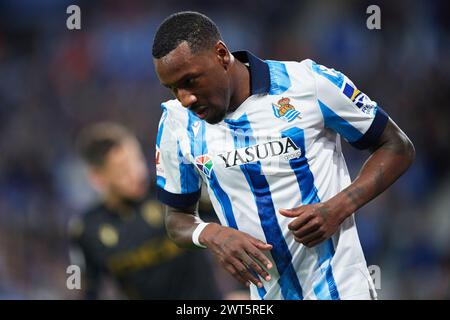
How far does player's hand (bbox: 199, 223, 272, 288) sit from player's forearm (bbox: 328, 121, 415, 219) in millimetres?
350

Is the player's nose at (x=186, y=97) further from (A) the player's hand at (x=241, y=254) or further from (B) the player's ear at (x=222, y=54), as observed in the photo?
(A) the player's hand at (x=241, y=254)

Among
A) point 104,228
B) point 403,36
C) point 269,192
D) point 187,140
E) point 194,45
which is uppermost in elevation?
point 403,36

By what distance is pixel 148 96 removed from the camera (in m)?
9.12

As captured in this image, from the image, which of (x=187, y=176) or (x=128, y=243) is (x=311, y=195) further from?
(x=128, y=243)

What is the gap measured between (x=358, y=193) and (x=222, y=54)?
2.65ft

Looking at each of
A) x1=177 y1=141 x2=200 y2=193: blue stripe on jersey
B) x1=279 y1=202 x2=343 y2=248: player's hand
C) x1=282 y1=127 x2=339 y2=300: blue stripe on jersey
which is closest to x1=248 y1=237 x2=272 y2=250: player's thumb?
x1=279 y1=202 x2=343 y2=248: player's hand

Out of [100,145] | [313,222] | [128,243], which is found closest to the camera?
[313,222]

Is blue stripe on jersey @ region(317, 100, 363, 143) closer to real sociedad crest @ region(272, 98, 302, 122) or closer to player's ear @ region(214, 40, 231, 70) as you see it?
real sociedad crest @ region(272, 98, 302, 122)

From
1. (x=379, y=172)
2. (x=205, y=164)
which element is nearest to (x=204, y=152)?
(x=205, y=164)

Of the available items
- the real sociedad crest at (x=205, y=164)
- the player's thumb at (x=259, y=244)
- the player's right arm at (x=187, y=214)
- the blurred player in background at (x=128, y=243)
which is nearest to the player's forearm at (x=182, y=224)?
the player's right arm at (x=187, y=214)

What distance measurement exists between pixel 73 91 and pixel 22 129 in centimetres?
79

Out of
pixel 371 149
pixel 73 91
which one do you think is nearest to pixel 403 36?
pixel 73 91
